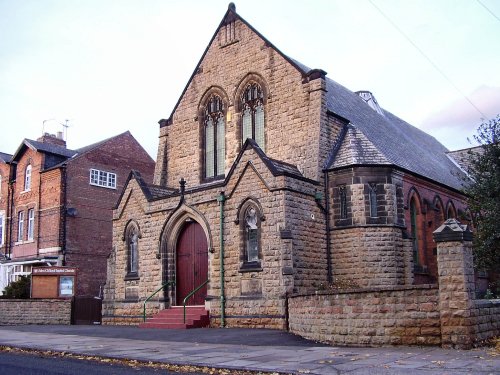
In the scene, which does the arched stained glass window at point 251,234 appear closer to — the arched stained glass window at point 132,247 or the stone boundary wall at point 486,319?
the arched stained glass window at point 132,247

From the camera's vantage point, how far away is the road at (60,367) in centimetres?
1008

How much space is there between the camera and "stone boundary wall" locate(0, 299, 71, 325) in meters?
25.4

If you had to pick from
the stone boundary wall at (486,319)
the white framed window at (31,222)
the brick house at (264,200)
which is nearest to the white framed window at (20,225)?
the white framed window at (31,222)

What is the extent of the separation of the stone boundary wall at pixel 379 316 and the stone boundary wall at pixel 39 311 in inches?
556

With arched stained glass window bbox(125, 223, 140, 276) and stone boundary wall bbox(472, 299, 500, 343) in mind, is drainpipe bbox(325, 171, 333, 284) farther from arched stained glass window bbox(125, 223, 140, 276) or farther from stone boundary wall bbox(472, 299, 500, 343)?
stone boundary wall bbox(472, 299, 500, 343)

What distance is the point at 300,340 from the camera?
50.8ft

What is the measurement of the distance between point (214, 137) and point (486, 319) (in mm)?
16471

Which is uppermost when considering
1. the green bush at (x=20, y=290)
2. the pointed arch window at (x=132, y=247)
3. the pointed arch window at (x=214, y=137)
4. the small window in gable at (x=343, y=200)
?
the pointed arch window at (x=214, y=137)

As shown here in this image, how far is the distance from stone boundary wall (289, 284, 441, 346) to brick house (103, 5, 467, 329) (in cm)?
446

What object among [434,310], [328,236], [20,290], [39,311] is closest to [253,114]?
[328,236]

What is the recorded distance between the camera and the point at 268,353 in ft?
40.9

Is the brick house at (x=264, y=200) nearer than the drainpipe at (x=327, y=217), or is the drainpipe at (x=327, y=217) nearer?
the brick house at (x=264, y=200)

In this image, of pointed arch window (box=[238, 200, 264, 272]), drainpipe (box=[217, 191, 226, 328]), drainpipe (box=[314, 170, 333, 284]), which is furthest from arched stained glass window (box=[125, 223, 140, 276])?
drainpipe (box=[314, 170, 333, 284])

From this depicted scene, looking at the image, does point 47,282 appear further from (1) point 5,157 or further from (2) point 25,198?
(1) point 5,157
